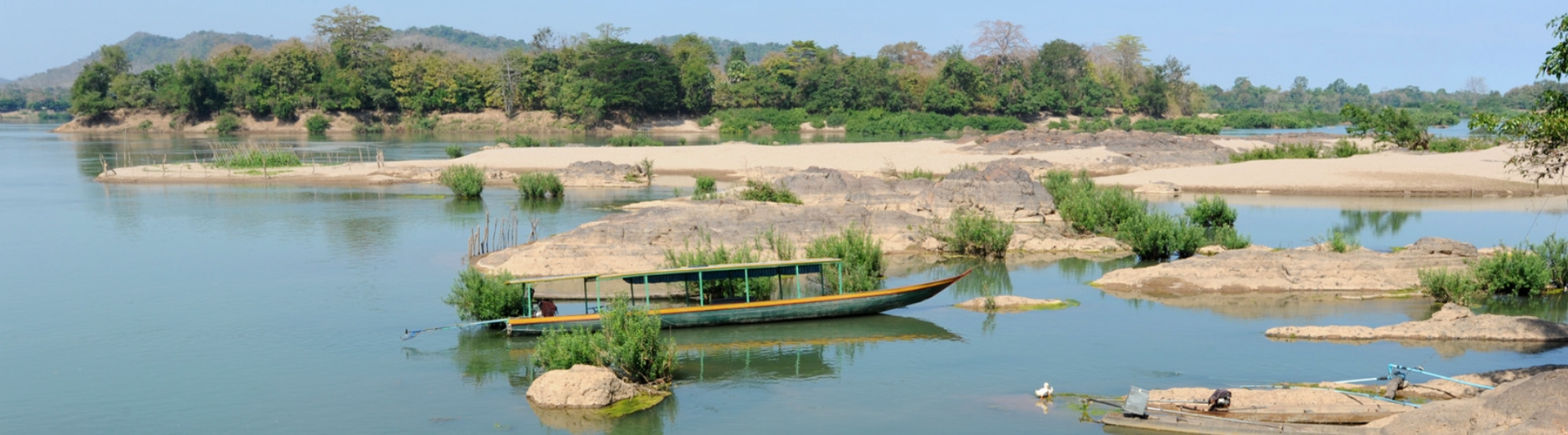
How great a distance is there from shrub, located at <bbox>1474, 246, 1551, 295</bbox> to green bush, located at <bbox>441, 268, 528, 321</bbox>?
14.2 m

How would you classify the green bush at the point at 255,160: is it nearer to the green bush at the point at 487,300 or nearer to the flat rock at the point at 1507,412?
the green bush at the point at 487,300

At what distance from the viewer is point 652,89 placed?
292 feet

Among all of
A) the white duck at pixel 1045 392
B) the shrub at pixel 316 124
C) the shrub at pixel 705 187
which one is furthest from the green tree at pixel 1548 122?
the shrub at pixel 316 124

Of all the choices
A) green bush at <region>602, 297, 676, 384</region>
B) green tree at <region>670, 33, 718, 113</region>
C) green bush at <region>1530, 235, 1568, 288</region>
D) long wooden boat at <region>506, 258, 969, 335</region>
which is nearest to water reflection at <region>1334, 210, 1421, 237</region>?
green bush at <region>1530, 235, 1568, 288</region>

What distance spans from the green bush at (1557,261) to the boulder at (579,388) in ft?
47.4

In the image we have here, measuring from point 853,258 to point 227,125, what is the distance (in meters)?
80.5

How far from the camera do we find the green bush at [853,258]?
1881 cm

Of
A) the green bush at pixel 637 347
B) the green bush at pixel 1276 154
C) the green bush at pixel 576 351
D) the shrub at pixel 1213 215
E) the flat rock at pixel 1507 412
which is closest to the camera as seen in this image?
the flat rock at pixel 1507 412

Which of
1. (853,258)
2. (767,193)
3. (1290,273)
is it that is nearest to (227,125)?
(767,193)

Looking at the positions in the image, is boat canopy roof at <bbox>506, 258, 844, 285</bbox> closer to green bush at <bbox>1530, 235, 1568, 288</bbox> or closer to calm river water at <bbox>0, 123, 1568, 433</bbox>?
calm river water at <bbox>0, 123, 1568, 433</bbox>

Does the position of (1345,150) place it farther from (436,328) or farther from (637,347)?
(637,347)

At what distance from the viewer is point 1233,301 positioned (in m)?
18.9

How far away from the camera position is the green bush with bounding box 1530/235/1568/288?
1894 centimetres

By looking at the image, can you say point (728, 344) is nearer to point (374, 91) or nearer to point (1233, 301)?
point (1233, 301)
